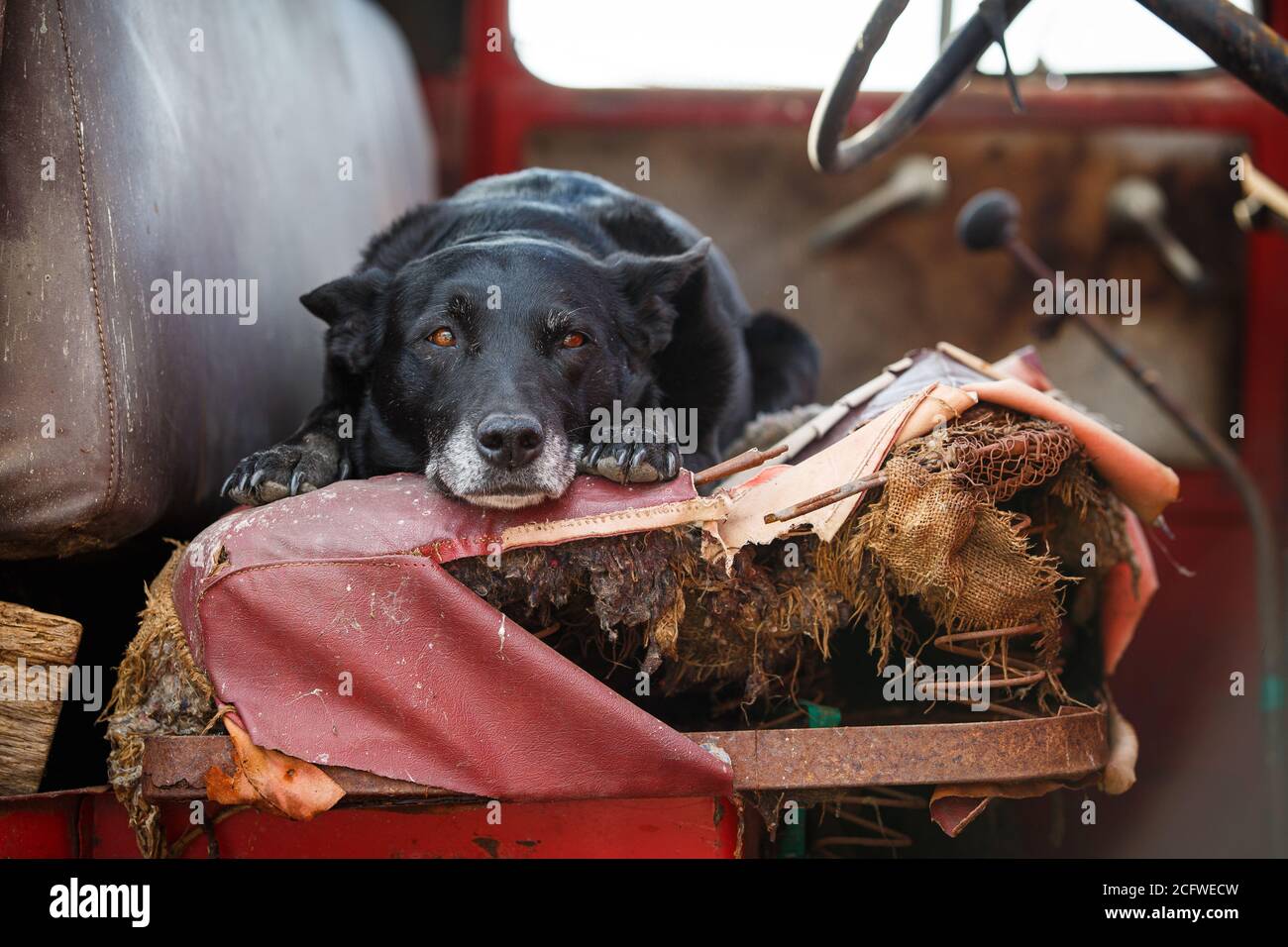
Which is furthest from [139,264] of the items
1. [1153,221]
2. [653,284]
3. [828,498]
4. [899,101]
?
[1153,221]

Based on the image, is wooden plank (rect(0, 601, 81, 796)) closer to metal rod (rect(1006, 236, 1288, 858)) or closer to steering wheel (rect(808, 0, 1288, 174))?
steering wheel (rect(808, 0, 1288, 174))

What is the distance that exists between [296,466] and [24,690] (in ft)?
1.76

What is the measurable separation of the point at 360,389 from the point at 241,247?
36cm

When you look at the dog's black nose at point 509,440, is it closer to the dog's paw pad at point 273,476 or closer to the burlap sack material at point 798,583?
the burlap sack material at point 798,583

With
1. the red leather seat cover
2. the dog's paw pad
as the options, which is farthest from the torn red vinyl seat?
the dog's paw pad

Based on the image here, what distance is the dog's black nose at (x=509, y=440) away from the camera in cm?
163

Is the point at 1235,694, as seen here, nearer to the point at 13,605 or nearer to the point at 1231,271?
the point at 1231,271

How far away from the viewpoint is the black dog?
1.71 metres

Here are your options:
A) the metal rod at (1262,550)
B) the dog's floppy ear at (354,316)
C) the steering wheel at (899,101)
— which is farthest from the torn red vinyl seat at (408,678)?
the metal rod at (1262,550)

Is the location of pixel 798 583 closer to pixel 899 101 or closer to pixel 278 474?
pixel 278 474

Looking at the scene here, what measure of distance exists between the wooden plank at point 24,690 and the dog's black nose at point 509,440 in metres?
0.64

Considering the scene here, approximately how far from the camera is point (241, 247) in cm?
215

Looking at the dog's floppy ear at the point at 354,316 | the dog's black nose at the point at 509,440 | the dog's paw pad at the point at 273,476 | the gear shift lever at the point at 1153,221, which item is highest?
the gear shift lever at the point at 1153,221

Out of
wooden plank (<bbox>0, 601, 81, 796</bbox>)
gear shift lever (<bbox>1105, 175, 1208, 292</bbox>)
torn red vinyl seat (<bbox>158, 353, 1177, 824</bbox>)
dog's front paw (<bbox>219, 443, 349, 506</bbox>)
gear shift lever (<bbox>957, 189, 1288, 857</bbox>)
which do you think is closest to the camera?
torn red vinyl seat (<bbox>158, 353, 1177, 824</bbox>)
